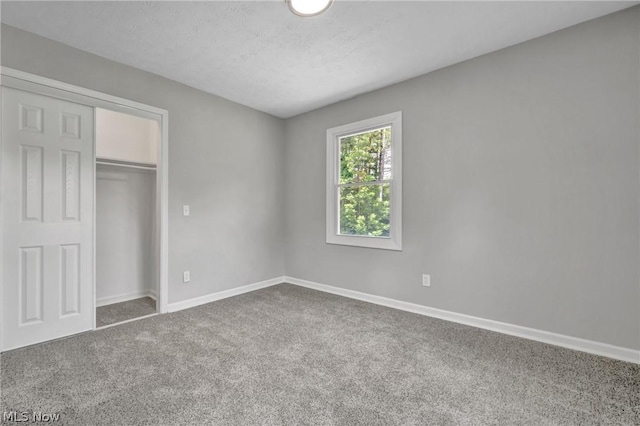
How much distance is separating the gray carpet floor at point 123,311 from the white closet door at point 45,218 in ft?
0.94

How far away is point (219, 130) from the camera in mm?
3693

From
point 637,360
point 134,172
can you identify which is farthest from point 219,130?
point 637,360

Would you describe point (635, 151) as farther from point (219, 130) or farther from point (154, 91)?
point (154, 91)

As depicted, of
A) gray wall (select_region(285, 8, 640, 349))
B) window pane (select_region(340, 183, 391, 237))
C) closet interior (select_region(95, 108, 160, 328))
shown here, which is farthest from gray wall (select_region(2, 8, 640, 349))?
closet interior (select_region(95, 108, 160, 328))

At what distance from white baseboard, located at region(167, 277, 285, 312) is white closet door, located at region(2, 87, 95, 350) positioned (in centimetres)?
77

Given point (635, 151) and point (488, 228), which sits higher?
point (635, 151)

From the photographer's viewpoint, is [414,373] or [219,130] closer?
[414,373]

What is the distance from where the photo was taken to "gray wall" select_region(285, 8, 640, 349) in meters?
2.17

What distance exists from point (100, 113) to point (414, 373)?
4.13 m

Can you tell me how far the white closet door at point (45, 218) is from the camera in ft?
7.57

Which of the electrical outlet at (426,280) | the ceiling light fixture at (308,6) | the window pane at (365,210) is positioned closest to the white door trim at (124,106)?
the ceiling light fixture at (308,6)

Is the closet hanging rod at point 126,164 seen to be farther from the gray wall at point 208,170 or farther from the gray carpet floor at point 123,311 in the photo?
the gray carpet floor at point 123,311

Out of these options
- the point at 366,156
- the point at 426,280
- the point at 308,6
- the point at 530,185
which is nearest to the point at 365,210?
the point at 366,156

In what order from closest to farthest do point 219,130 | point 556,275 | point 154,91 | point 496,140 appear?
1. point 556,275
2. point 496,140
3. point 154,91
4. point 219,130
